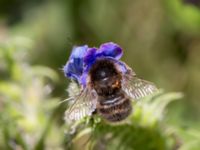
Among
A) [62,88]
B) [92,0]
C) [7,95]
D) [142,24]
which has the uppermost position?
[92,0]

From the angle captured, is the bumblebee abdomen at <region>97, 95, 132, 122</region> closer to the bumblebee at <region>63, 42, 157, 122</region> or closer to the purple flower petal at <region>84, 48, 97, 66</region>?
the bumblebee at <region>63, 42, 157, 122</region>

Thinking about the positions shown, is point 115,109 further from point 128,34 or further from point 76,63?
point 128,34

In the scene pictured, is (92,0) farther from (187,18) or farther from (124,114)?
(124,114)

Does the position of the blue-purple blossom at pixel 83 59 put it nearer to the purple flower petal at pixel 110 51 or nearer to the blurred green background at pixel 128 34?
the purple flower petal at pixel 110 51

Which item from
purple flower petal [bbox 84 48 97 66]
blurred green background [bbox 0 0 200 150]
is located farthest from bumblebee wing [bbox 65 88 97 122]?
blurred green background [bbox 0 0 200 150]

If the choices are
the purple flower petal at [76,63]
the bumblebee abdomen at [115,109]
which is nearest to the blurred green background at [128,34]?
the purple flower petal at [76,63]

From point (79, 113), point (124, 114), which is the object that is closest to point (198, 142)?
point (124, 114)
